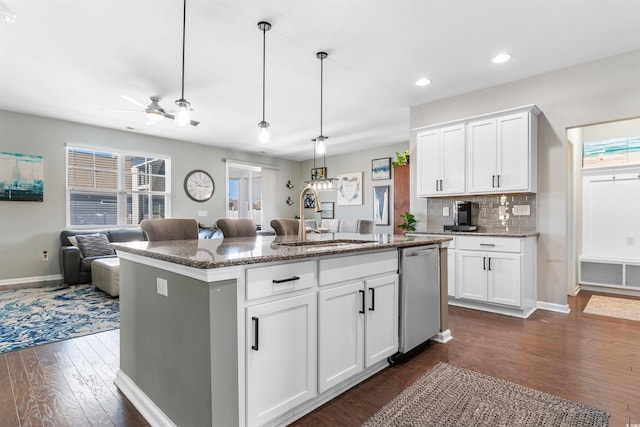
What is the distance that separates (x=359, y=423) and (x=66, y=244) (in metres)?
5.67

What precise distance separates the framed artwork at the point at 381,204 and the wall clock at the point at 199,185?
12.5 ft

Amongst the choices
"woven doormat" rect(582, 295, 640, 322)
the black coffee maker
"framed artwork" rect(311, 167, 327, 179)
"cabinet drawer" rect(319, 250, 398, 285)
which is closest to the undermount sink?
→ "cabinet drawer" rect(319, 250, 398, 285)

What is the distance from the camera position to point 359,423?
65.0 inches

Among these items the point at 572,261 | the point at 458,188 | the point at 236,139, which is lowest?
the point at 572,261

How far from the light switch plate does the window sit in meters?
6.18

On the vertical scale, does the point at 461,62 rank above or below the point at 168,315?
above

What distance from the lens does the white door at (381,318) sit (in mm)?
2043

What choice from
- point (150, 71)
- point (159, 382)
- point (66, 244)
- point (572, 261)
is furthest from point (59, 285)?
point (572, 261)

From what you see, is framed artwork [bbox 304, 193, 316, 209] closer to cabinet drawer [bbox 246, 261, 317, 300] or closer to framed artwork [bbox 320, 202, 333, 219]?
framed artwork [bbox 320, 202, 333, 219]

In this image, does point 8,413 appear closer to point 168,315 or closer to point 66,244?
point 168,315

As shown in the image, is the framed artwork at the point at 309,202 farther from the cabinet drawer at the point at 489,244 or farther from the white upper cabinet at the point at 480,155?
the cabinet drawer at the point at 489,244

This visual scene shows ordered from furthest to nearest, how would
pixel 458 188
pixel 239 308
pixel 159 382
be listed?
A: pixel 458 188
pixel 159 382
pixel 239 308

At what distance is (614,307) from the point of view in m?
3.67

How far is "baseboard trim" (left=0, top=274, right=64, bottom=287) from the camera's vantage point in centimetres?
493
